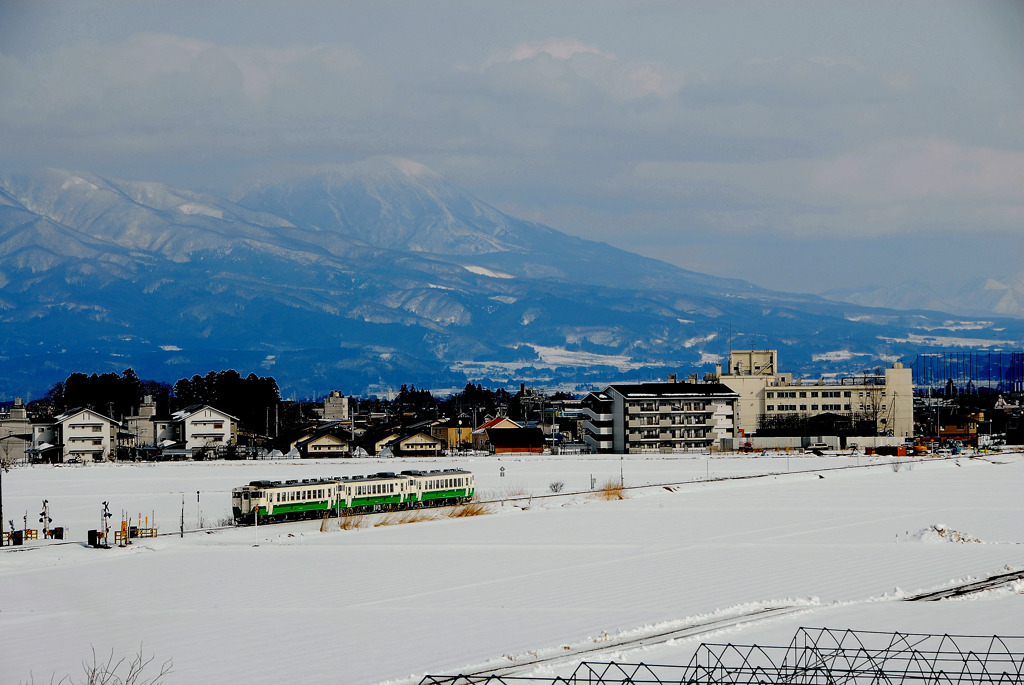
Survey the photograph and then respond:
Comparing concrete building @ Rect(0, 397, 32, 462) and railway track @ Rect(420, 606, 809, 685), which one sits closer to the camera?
railway track @ Rect(420, 606, 809, 685)

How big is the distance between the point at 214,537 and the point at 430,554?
8.78 meters

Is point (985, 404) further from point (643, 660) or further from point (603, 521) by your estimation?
point (643, 660)

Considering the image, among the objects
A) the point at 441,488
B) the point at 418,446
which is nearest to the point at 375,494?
the point at 441,488

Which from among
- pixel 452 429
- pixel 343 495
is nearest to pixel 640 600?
pixel 343 495

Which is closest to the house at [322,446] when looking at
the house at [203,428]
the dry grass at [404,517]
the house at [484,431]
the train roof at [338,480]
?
the house at [203,428]

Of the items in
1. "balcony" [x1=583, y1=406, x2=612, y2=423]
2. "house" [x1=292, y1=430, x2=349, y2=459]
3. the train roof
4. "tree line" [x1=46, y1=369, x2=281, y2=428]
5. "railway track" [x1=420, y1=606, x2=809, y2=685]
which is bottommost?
"house" [x1=292, y1=430, x2=349, y2=459]

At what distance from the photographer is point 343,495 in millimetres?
47906

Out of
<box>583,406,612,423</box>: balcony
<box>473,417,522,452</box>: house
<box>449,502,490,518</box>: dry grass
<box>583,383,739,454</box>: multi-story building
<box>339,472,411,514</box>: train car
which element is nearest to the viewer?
<box>449,502,490,518</box>: dry grass

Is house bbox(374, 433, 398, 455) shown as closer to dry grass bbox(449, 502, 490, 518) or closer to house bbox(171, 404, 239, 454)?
house bbox(171, 404, 239, 454)

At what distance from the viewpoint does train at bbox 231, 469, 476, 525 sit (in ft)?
Result: 145

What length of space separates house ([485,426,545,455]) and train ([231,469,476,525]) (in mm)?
47532

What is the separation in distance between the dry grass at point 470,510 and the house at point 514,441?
51451 mm

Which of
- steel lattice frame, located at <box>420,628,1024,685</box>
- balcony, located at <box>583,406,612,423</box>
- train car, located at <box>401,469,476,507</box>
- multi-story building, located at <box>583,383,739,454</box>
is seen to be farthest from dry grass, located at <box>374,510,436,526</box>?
balcony, located at <box>583,406,612,423</box>

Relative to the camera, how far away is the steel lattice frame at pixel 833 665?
1822cm
